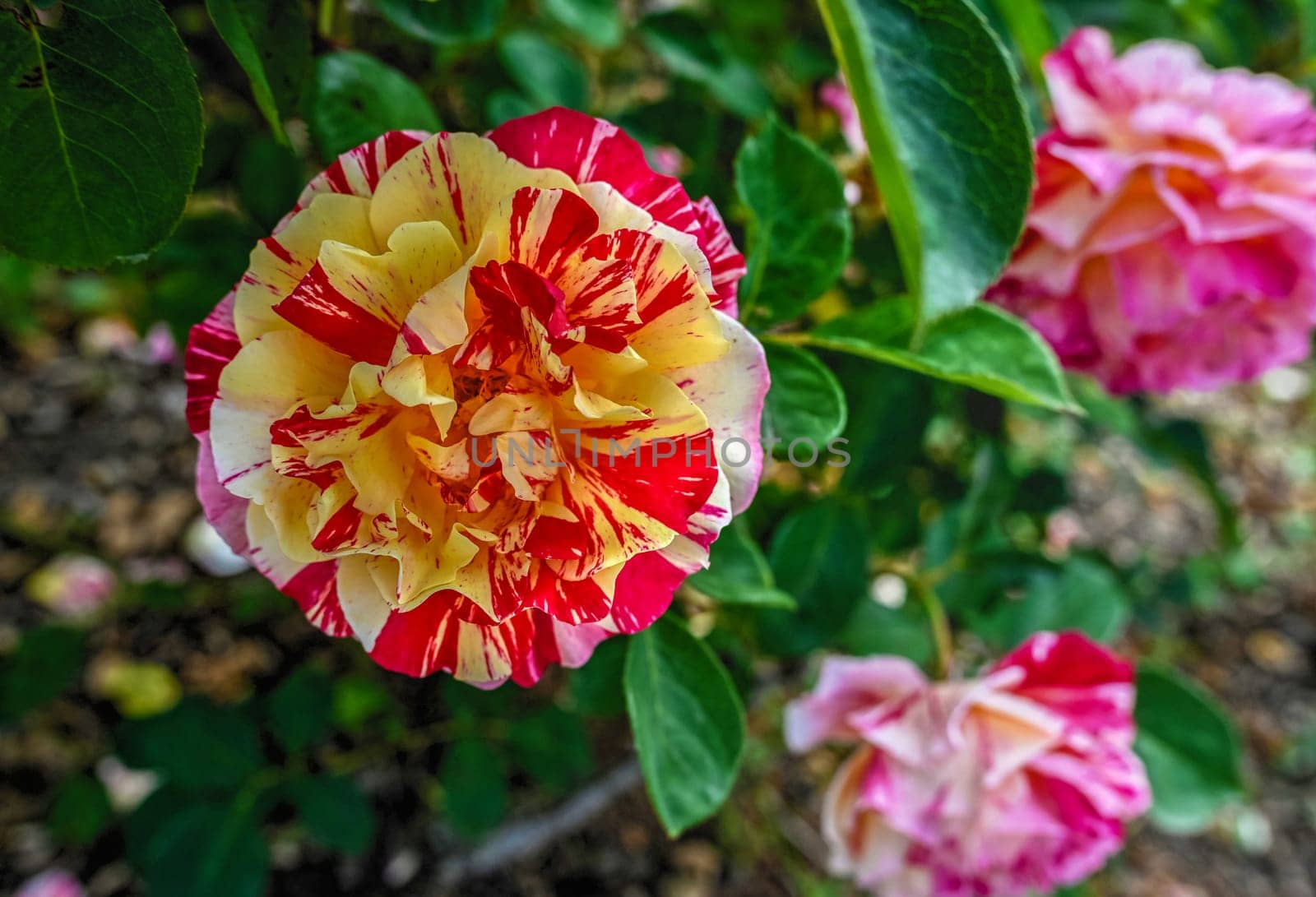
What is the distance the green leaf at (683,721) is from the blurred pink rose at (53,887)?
89cm

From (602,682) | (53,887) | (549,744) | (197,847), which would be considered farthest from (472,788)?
(53,887)

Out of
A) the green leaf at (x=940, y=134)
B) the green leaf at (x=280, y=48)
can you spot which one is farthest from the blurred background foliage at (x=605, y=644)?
the green leaf at (x=940, y=134)

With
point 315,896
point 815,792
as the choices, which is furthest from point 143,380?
point 815,792

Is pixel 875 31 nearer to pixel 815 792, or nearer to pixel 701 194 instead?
pixel 701 194

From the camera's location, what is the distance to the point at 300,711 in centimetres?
79

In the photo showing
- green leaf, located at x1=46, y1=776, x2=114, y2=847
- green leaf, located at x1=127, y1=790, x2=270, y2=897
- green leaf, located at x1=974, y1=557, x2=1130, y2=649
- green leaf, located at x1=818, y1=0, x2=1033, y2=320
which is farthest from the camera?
green leaf, located at x1=46, y1=776, x2=114, y2=847

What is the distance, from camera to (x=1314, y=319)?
510 millimetres

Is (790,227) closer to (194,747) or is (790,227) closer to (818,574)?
(818,574)

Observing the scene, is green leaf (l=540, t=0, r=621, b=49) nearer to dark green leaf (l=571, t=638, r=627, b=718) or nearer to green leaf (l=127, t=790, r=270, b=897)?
dark green leaf (l=571, t=638, r=627, b=718)

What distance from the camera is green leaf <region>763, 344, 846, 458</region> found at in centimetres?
37

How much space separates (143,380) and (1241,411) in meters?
2.28

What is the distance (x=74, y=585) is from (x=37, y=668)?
0.85 feet

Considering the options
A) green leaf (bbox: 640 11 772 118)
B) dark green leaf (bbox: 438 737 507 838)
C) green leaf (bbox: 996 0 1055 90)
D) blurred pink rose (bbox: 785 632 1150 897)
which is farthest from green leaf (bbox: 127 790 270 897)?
green leaf (bbox: 996 0 1055 90)

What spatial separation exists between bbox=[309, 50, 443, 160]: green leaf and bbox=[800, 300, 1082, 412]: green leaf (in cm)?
21
